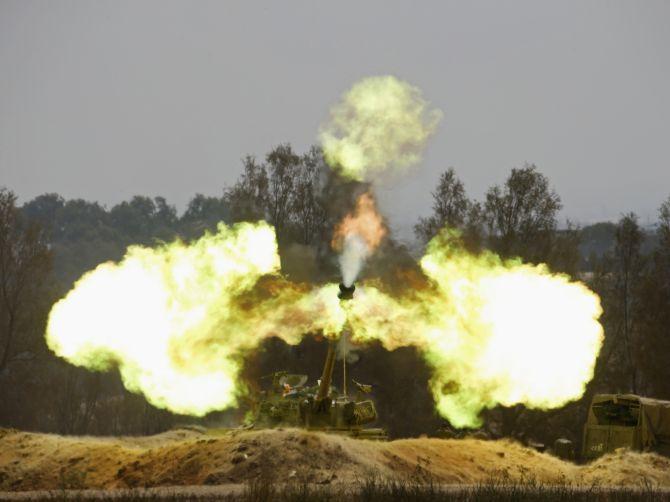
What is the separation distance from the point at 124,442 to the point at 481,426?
19738mm

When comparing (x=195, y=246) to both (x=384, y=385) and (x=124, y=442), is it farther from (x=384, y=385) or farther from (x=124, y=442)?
(x=384, y=385)

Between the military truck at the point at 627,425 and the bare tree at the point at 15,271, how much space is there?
32411mm

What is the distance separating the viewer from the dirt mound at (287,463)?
24750 mm

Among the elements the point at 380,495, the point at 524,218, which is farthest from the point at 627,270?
the point at 380,495

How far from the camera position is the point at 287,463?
81.0ft

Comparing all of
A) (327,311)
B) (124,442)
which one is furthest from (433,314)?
(124,442)

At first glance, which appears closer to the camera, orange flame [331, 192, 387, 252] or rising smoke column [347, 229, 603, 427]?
orange flame [331, 192, 387, 252]

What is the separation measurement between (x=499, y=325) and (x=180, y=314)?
37.7 ft

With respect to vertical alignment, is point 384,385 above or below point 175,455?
above

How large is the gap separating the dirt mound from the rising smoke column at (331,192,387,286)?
4.95 meters

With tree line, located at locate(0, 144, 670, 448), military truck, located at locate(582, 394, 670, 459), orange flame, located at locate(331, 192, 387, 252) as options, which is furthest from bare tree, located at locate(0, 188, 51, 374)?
military truck, located at locate(582, 394, 670, 459)

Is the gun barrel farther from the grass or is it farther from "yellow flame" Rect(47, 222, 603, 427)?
the grass

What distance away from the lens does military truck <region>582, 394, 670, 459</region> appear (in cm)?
3472

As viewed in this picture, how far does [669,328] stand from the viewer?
5041 cm
